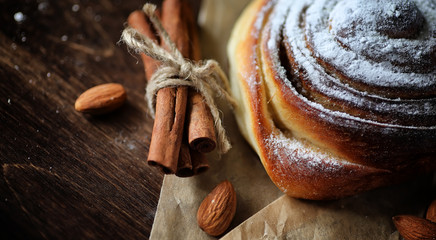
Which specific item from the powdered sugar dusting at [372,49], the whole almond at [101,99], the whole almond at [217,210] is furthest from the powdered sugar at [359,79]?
the whole almond at [101,99]

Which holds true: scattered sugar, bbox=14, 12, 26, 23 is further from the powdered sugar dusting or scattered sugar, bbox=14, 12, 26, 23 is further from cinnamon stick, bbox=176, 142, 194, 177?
the powdered sugar dusting

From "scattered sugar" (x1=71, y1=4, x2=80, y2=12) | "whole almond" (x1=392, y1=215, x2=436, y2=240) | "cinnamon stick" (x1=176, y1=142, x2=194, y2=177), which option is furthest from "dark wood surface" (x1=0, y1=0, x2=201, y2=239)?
"whole almond" (x1=392, y1=215, x2=436, y2=240)

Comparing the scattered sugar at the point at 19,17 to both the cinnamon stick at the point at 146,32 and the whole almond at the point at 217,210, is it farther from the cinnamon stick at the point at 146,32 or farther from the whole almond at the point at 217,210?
the whole almond at the point at 217,210

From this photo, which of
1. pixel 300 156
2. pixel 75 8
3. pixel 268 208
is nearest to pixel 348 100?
pixel 300 156

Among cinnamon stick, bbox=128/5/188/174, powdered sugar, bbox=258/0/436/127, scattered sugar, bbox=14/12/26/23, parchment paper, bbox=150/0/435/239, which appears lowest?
parchment paper, bbox=150/0/435/239

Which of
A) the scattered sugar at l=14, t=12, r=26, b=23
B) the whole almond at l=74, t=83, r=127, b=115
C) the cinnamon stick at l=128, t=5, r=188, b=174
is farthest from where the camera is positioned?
the scattered sugar at l=14, t=12, r=26, b=23

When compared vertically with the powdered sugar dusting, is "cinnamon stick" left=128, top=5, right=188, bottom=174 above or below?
above

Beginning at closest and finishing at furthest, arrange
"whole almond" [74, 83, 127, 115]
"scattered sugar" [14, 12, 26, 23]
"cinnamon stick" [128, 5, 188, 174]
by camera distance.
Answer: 1. "cinnamon stick" [128, 5, 188, 174]
2. "whole almond" [74, 83, 127, 115]
3. "scattered sugar" [14, 12, 26, 23]
